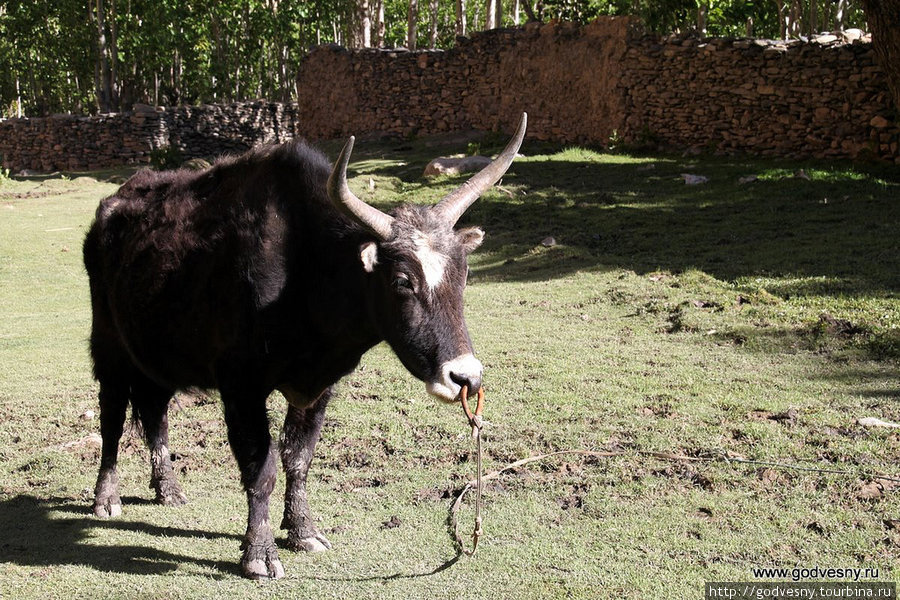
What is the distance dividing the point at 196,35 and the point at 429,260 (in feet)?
107

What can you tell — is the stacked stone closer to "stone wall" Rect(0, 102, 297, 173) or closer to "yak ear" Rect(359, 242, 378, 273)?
"yak ear" Rect(359, 242, 378, 273)

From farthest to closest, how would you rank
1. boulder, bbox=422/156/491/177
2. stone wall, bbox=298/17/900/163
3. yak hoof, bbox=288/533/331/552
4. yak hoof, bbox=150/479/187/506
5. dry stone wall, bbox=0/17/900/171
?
boulder, bbox=422/156/491/177, dry stone wall, bbox=0/17/900/171, stone wall, bbox=298/17/900/163, yak hoof, bbox=150/479/187/506, yak hoof, bbox=288/533/331/552

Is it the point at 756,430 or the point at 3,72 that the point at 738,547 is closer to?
the point at 756,430

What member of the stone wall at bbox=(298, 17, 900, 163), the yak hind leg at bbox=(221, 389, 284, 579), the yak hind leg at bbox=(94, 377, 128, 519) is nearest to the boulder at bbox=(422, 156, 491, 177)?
the stone wall at bbox=(298, 17, 900, 163)

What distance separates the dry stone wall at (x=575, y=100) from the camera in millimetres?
14711

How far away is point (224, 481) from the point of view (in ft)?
17.9

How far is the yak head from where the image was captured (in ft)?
12.1

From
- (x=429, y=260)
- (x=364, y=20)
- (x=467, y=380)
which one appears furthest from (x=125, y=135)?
(x=467, y=380)

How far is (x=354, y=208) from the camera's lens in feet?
12.5

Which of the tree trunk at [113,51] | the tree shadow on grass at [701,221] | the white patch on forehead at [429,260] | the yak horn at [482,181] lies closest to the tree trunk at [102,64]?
the tree trunk at [113,51]

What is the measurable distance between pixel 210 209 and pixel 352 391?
2682mm

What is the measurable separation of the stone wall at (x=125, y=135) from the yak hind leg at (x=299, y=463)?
24164 mm

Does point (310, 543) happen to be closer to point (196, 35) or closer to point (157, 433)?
point (157, 433)

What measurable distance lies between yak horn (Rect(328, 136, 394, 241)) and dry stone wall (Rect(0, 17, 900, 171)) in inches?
469
